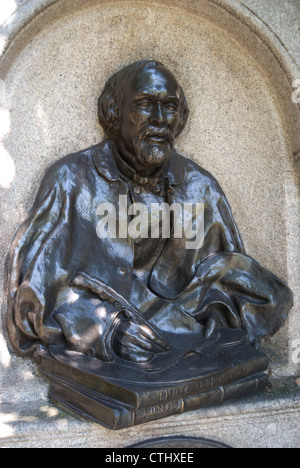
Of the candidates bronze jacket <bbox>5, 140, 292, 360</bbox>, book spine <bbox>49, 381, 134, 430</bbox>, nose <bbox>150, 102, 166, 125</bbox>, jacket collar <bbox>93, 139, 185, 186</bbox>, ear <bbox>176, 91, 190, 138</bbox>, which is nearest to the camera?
book spine <bbox>49, 381, 134, 430</bbox>

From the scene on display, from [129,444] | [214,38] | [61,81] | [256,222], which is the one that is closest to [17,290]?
[129,444]

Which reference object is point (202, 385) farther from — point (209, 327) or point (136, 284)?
point (136, 284)

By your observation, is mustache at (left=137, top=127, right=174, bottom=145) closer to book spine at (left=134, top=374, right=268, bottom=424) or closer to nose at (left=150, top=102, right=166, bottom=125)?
nose at (left=150, top=102, right=166, bottom=125)

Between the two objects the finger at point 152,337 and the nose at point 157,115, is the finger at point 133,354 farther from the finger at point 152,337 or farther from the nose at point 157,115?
the nose at point 157,115

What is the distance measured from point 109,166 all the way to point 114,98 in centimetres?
42

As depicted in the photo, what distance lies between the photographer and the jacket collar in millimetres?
3080

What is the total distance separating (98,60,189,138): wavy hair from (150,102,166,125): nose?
0.24 metres

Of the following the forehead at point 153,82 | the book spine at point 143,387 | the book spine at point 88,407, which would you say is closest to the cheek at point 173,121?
the forehead at point 153,82

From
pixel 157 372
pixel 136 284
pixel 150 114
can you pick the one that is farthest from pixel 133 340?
pixel 150 114

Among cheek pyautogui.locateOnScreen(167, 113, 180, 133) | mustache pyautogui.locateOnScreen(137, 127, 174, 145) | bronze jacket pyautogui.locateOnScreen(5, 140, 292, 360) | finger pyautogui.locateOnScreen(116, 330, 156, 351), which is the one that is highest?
cheek pyautogui.locateOnScreen(167, 113, 180, 133)

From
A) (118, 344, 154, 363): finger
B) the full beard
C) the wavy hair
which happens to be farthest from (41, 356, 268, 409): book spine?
the wavy hair

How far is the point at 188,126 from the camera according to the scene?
350 cm

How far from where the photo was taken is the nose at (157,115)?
2.96 m

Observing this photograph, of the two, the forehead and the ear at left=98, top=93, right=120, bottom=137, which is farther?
the ear at left=98, top=93, right=120, bottom=137
